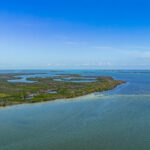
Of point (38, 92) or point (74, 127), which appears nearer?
point (74, 127)

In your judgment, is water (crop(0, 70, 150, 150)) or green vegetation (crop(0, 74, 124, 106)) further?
green vegetation (crop(0, 74, 124, 106))

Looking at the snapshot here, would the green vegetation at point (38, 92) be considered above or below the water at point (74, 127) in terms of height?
above

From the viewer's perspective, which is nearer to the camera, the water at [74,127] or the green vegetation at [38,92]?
the water at [74,127]

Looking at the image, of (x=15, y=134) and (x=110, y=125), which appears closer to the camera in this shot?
(x=15, y=134)

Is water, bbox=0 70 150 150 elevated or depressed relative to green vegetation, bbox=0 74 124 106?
depressed

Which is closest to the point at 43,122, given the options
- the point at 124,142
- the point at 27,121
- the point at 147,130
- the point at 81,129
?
the point at 27,121

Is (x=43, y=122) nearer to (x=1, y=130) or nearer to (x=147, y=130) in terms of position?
(x=1, y=130)

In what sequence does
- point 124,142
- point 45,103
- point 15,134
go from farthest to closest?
point 45,103, point 15,134, point 124,142

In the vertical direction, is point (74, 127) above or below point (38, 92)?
below
